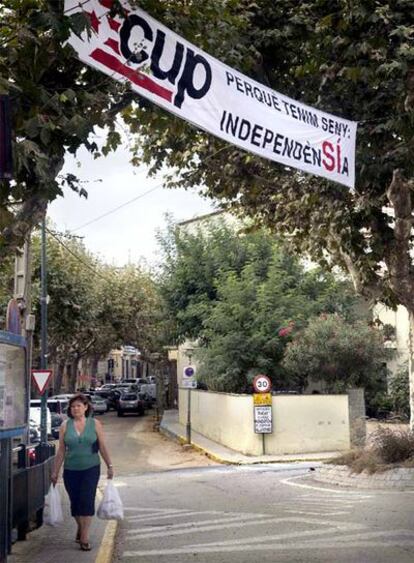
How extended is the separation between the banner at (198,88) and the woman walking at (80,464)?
322 centimetres

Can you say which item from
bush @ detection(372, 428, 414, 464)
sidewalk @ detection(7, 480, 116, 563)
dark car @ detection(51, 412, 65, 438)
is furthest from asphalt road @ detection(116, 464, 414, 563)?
dark car @ detection(51, 412, 65, 438)

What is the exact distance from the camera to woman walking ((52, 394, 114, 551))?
7.59 m

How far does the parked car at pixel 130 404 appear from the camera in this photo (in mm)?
44250

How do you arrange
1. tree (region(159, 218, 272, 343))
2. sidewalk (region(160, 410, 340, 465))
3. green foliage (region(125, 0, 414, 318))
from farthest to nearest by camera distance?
tree (region(159, 218, 272, 343)) < sidewalk (region(160, 410, 340, 465)) < green foliage (region(125, 0, 414, 318))

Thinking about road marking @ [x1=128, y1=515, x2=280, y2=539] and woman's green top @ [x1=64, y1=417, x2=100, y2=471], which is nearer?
woman's green top @ [x1=64, y1=417, x2=100, y2=471]

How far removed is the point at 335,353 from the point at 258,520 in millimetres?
13862

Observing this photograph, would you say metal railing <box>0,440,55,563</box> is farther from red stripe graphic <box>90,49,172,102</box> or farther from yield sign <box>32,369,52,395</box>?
yield sign <box>32,369,52,395</box>

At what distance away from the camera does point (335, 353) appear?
23062 mm

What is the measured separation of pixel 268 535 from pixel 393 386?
18168mm

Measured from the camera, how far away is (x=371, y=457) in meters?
14.0

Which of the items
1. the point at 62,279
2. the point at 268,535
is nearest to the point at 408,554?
the point at 268,535

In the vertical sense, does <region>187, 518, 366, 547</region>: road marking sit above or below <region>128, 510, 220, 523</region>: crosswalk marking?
above

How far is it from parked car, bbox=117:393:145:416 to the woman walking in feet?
121

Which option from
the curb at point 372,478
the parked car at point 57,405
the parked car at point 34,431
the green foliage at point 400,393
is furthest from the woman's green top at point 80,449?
the parked car at point 57,405
